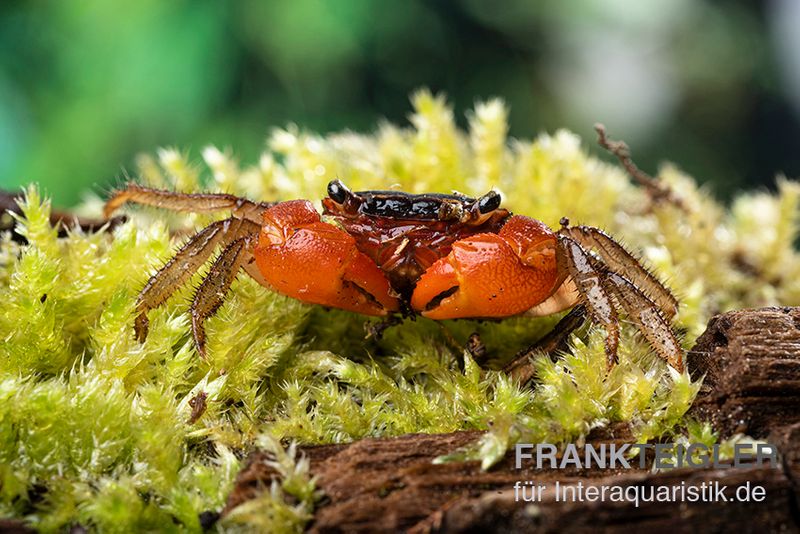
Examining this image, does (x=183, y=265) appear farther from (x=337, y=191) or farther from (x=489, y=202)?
(x=489, y=202)

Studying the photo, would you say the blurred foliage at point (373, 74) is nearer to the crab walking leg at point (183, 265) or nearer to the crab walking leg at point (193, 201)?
the crab walking leg at point (193, 201)

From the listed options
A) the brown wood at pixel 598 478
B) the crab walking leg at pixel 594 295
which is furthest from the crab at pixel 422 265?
the brown wood at pixel 598 478

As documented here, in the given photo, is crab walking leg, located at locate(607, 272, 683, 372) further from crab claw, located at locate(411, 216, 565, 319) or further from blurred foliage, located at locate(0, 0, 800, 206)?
blurred foliage, located at locate(0, 0, 800, 206)

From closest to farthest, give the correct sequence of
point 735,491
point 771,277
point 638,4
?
point 735,491
point 771,277
point 638,4

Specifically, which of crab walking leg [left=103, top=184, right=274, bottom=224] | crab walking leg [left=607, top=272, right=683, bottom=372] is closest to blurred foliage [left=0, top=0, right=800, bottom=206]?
crab walking leg [left=103, top=184, right=274, bottom=224]

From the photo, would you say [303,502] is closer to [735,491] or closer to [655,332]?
[735,491]

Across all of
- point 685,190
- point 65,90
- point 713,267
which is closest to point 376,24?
point 65,90

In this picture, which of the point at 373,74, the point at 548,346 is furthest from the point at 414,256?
the point at 373,74
